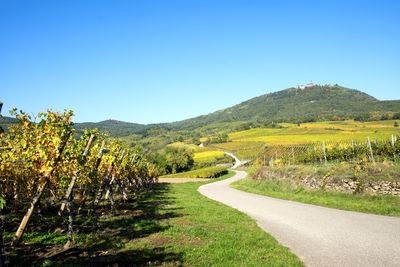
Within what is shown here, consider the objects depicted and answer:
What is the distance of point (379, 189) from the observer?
2080 centimetres

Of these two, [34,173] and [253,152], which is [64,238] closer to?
[34,173]

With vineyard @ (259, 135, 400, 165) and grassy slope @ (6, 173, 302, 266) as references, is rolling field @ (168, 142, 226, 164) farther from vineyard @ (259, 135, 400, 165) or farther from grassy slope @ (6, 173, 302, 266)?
grassy slope @ (6, 173, 302, 266)

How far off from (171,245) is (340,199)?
1401cm

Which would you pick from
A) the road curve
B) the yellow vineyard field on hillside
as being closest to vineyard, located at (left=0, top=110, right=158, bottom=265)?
the road curve

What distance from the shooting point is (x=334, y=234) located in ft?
45.9

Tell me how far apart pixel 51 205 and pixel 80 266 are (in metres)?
16.4

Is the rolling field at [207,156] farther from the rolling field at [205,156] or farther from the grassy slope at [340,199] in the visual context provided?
the grassy slope at [340,199]

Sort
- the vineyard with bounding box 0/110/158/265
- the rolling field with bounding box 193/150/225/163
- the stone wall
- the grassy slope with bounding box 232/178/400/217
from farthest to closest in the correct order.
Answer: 1. the rolling field with bounding box 193/150/225/163
2. the stone wall
3. the grassy slope with bounding box 232/178/400/217
4. the vineyard with bounding box 0/110/158/265

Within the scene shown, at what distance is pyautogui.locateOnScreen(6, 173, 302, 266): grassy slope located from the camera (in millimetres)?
10734

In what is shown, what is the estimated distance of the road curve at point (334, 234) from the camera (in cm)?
1077

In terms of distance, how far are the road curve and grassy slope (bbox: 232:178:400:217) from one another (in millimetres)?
1001

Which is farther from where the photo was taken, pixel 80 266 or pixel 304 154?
pixel 304 154

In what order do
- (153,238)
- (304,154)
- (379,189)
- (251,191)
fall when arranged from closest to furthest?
(153,238) < (379,189) < (251,191) < (304,154)

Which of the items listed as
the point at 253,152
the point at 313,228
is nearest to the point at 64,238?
the point at 313,228
